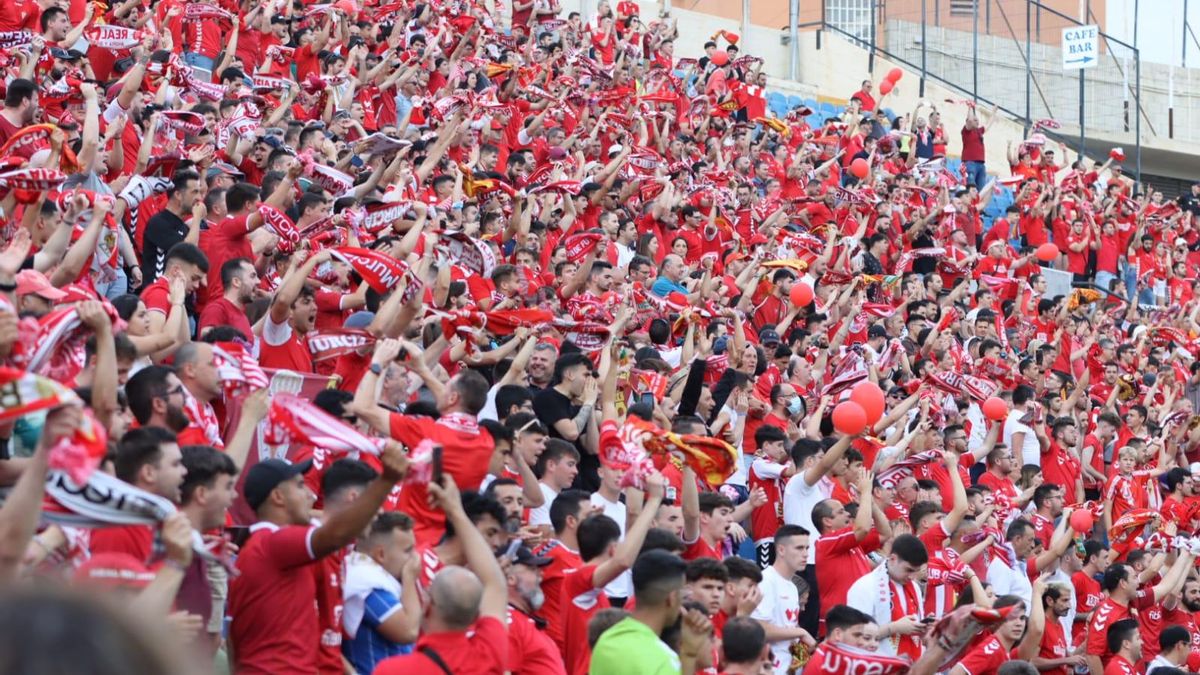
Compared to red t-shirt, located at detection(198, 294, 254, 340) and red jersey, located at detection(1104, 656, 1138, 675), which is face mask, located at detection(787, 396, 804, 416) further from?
red t-shirt, located at detection(198, 294, 254, 340)

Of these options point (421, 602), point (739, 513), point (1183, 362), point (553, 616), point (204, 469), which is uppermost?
point (204, 469)

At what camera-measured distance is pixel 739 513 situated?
8.77 m

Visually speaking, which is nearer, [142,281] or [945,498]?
[142,281]

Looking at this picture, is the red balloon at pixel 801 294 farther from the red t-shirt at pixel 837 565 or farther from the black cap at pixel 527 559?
the black cap at pixel 527 559

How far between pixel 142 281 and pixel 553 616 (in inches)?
137

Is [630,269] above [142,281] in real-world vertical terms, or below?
below

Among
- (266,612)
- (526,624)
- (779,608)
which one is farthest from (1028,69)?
(266,612)

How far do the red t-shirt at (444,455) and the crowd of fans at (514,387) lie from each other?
0.02 m

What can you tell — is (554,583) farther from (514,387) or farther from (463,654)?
(514,387)

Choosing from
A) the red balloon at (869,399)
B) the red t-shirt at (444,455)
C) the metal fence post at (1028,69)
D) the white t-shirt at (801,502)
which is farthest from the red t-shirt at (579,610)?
the metal fence post at (1028,69)

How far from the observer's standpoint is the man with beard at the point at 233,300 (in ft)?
25.0

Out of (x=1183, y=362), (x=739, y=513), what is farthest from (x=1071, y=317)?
(x=739, y=513)

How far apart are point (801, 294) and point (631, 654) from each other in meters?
8.74

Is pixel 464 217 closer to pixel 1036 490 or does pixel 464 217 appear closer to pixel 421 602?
pixel 1036 490
